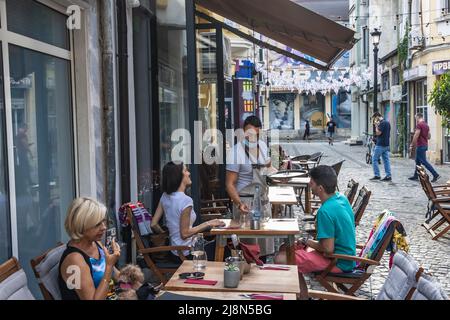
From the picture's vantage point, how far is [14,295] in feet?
10.3

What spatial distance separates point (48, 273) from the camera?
3510 mm

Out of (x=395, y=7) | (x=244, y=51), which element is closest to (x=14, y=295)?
(x=244, y=51)

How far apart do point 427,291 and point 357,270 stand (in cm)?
220

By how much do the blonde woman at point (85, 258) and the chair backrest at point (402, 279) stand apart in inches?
66.6

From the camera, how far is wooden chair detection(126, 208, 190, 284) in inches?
207

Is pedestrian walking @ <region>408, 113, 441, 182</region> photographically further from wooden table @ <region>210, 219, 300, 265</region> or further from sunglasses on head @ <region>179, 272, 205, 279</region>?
sunglasses on head @ <region>179, 272, 205, 279</region>

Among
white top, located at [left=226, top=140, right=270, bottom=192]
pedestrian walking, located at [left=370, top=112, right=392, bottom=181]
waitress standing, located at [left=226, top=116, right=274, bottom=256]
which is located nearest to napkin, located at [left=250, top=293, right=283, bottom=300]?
waitress standing, located at [left=226, top=116, right=274, bottom=256]

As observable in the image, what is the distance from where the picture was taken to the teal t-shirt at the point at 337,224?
16.2ft

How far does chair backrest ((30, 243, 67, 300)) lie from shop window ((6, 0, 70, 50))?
170cm

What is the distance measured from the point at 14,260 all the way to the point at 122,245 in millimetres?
2803

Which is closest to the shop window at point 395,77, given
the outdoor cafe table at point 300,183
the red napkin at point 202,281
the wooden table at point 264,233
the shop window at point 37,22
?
the outdoor cafe table at point 300,183
